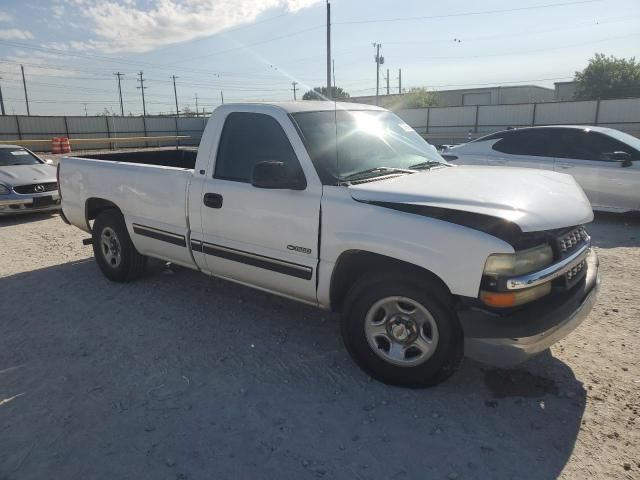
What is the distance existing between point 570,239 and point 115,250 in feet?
15.0

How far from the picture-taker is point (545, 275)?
2809mm

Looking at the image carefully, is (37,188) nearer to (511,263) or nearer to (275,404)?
(275,404)

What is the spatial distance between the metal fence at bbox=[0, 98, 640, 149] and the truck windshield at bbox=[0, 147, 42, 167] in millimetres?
20145

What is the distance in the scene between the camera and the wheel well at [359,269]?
3.02m

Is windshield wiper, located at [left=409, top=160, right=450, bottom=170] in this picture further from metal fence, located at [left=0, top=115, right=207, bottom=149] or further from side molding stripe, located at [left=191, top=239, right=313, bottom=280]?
metal fence, located at [left=0, top=115, right=207, bottom=149]

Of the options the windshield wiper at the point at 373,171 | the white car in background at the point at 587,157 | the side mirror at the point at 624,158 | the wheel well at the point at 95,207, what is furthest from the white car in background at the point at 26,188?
the side mirror at the point at 624,158

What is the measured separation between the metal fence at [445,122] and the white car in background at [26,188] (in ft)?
68.6

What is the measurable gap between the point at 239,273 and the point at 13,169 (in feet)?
26.1

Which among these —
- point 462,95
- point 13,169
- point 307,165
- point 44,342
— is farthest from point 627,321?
point 462,95

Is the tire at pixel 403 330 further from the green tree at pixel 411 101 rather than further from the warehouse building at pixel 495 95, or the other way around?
the warehouse building at pixel 495 95

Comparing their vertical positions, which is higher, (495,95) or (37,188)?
(495,95)

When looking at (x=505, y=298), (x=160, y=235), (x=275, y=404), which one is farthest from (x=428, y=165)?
(x=160, y=235)

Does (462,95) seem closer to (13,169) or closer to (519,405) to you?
(13,169)

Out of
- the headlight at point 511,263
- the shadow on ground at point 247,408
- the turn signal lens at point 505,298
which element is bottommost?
the shadow on ground at point 247,408
